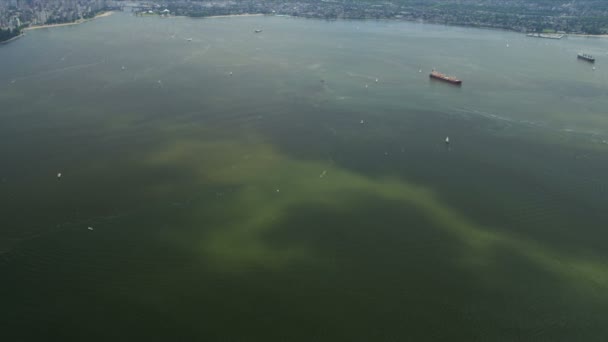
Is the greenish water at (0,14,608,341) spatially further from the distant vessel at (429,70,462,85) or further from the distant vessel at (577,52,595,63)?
the distant vessel at (577,52,595,63)

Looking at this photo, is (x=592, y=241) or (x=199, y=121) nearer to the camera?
(x=592, y=241)

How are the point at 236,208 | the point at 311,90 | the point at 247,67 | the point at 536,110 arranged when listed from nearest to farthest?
the point at 236,208 → the point at 536,110 → the point at 311,90 → the point at 247,67

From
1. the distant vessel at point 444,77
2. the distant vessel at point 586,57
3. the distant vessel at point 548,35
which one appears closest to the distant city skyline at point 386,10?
the distant vessel at point 548,35

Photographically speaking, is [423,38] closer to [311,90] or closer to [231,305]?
[311,90]

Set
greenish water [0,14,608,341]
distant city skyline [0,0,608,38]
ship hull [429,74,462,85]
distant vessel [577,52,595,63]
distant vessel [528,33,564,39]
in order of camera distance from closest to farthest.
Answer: greenish water [0,14,608,341] < ship hull [429,74,462,85] < distant vessel [577,52,595,63] < distant vessel [528,33,564,39] < distant city skyline [0,0,608,38]

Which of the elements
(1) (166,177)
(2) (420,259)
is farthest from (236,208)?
(2) (420,259)

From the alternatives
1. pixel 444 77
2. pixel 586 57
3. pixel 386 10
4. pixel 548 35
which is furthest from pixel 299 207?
pixel 386 10

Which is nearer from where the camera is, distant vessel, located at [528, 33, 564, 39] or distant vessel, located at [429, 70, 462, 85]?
distant vessel, located at [429, 70, 462, 85]

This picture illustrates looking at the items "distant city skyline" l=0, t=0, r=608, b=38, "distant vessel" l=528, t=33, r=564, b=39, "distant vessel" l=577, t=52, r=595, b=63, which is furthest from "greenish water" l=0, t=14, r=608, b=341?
"distant city skyline" l=0, t=0, r=608, b=38

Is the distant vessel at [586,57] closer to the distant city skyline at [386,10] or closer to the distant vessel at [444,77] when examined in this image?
the distant city skyline at [386,10]
